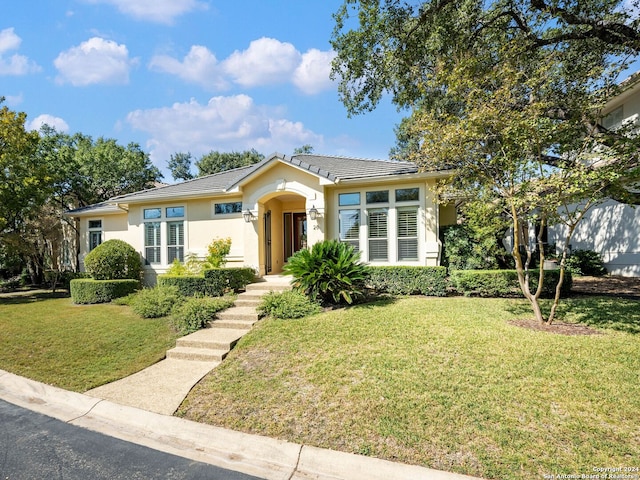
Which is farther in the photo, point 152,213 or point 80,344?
point 152,213

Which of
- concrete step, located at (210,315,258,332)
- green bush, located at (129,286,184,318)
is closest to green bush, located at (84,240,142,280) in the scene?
green bush, located at (129,286,184,318)

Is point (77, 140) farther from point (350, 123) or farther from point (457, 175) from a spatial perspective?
point (457, 175)

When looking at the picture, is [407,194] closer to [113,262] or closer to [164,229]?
[164,229]

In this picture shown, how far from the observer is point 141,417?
13.7 ft

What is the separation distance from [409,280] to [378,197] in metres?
3.07

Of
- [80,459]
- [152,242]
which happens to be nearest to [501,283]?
[80,459]

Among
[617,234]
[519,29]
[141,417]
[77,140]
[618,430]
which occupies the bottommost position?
[141,417]

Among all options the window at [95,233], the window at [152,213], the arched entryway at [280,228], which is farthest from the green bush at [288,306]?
the window at [95,233]

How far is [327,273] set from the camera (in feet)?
26.7

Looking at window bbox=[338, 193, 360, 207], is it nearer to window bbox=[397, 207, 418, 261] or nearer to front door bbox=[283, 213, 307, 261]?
window bbox=[397, 207, 418, 261]

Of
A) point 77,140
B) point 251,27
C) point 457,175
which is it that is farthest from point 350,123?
point 77,140

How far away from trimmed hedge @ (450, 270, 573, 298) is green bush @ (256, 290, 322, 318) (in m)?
4.43

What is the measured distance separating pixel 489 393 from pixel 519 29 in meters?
9.69

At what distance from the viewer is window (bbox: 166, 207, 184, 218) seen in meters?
13.2
